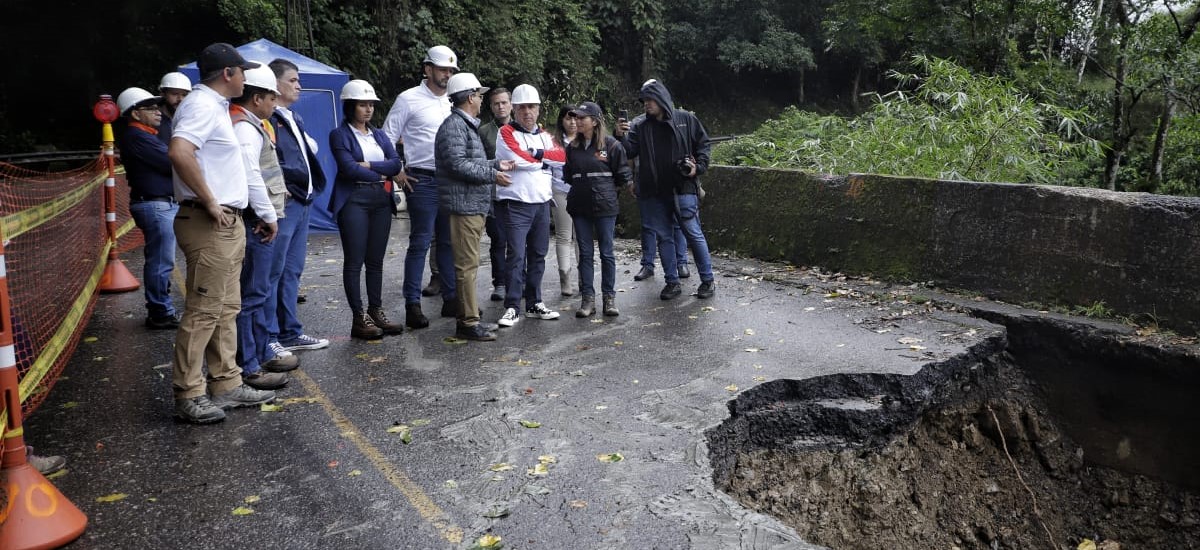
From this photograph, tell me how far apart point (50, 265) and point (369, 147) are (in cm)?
415

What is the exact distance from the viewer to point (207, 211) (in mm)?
4652

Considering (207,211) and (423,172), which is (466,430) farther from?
(423,172)

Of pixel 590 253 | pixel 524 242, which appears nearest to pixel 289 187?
pixel 524 242

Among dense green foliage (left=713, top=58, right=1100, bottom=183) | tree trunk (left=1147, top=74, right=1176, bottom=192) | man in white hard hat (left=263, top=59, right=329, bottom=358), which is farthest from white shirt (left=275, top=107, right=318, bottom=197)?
tree trunk (left=1147, top=74, right=1176, bottom=192)

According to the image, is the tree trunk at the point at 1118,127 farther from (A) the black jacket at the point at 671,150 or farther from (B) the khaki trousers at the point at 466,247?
(B) the khaki trousers at the point at 466,247

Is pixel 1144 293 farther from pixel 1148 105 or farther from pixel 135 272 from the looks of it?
pixel 1148 105

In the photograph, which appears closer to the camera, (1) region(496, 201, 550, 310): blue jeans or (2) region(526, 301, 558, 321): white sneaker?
(1) region(496, 201, 550, 310): blue jeans

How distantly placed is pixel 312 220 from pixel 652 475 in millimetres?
9085

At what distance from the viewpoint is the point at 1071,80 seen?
48.0 ft

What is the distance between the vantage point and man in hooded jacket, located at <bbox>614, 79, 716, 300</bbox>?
787 centimetres

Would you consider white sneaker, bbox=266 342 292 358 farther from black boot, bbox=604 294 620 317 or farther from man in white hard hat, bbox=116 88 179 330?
black boot, bbox=604 294 620 317

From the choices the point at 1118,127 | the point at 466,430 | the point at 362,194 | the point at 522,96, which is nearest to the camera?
the point at 466,430

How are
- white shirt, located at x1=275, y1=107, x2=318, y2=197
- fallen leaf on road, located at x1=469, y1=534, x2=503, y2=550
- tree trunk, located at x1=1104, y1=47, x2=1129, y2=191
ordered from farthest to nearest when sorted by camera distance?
tree trunk, located at x1=1104, y1=47, x2=1129, y2=191 → white shirt, located at x1=275, y1=107, x2=318, y2=197 → fallen leaf on road, located at x1=469, y1=534, x2=503, y2=550

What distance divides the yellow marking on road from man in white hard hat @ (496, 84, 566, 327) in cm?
203
